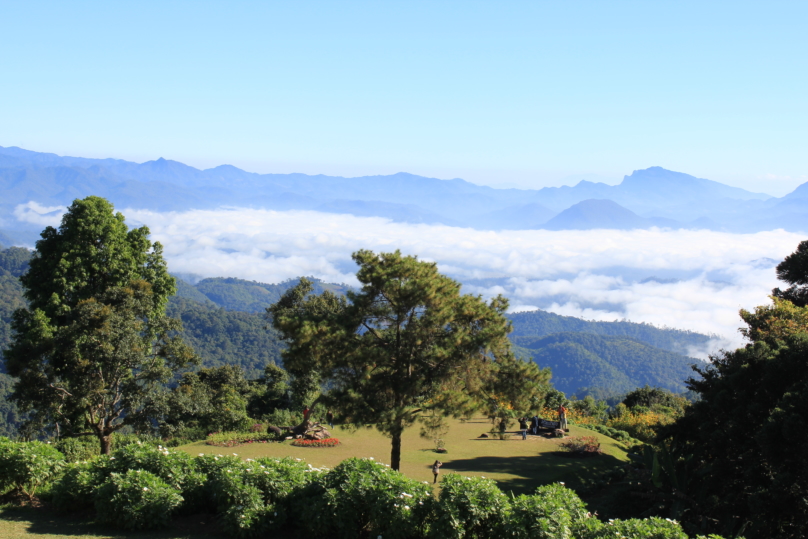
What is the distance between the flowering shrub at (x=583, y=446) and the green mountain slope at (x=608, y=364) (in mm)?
152870

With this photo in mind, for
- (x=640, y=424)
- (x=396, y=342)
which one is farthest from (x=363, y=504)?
(x=640, y=424)

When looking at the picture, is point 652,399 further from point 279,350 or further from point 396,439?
point 279,350

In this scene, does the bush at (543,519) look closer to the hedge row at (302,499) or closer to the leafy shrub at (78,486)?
the hedge row at (302,499)

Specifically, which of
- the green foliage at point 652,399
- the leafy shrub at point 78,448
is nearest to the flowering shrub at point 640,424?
the green foliage at point 652,399

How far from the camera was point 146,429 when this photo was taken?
56.3ft

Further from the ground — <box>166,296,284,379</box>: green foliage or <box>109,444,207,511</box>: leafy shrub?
<box>109,444,207,511</box>: leafy shrub

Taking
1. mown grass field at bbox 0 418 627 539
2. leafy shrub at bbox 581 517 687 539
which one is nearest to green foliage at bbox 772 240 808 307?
mown grass field at bbox 0 418 627 539

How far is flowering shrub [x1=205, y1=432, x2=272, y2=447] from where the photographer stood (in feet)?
64.6

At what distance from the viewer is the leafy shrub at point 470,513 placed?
7.63 m

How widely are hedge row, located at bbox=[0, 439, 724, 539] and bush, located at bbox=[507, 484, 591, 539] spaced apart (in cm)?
1

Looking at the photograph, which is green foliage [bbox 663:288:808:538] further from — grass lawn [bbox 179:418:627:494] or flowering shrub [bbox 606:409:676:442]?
flowering shrub [bbox 606:409:676:442]

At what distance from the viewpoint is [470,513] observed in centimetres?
772

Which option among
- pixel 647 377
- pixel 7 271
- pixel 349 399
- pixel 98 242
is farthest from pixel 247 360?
pixel 647 377

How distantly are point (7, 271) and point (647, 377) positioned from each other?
176 meters
